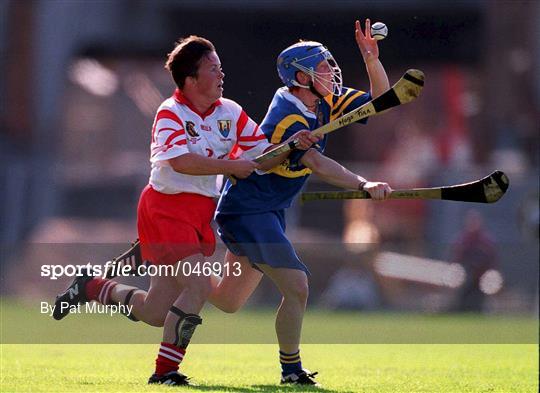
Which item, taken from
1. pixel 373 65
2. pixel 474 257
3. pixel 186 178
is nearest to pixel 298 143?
pixel 186 178

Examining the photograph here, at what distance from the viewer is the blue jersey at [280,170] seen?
849cm

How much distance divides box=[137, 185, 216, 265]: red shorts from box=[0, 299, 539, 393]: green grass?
756mm

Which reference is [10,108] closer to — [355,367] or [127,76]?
[127,76]

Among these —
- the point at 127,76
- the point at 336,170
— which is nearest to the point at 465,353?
the point at 336,170

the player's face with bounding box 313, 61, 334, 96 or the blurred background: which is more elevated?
the blurred background

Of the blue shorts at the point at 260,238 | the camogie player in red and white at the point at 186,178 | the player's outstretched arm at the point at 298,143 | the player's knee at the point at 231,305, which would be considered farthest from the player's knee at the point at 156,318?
the player's outstretched arm at the point at 298,143

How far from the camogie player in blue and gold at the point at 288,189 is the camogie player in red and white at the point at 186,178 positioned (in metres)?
0.14

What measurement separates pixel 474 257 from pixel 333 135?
7.48m

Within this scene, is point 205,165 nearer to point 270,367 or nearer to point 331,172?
point 331,172

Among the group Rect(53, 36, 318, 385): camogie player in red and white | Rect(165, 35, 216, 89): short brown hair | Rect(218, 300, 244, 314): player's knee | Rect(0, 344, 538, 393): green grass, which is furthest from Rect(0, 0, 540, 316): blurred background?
Rect(165, 35, 216, 89): short brown hair

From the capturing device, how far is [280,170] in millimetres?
8508

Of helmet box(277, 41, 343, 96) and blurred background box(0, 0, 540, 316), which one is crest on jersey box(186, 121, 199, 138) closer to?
helmet box(277, 41, 343, 96)

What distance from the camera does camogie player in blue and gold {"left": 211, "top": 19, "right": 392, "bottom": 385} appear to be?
8336 mm

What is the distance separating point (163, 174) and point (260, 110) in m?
15.3
